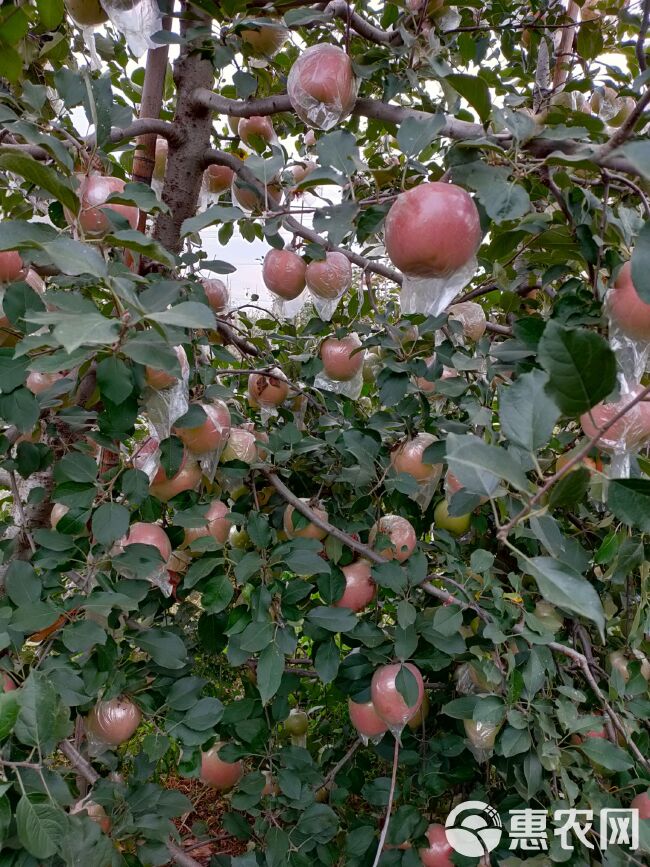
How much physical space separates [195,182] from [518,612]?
80 centimetres

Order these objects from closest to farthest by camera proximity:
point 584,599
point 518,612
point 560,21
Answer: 1. point 584,599
2. point 518,612
3. point 560,21

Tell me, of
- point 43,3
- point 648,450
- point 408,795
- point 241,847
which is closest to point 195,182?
point 43,3

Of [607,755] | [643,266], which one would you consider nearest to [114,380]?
[643,266]

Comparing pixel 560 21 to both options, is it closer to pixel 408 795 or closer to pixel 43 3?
pixel 43 3

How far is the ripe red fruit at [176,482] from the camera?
2.77 feet

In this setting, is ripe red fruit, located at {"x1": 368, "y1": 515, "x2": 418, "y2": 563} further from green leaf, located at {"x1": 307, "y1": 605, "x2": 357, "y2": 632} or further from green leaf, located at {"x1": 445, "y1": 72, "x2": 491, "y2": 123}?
green leaf, located at {"x1": 445, "y1": 72, "x2": 491, "y2": 123}

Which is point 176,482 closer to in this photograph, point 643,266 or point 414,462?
point 414,462

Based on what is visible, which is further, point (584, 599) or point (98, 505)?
point (98, 505)

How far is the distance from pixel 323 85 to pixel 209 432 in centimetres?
45

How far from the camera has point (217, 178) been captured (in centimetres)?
118

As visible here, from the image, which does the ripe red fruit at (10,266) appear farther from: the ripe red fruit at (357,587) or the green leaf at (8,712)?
the ripe red fruit at (357,587)

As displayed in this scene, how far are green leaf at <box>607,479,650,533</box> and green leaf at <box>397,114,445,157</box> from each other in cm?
35

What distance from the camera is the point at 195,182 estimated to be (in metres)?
1.00

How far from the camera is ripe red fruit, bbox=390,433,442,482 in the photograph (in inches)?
35.7
